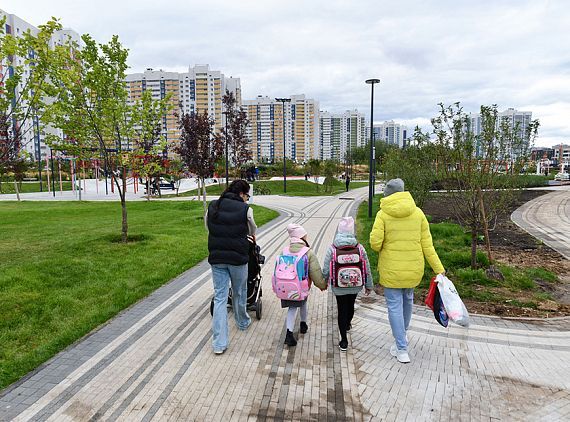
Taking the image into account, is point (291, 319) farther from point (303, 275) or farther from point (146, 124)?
point (146, 124)

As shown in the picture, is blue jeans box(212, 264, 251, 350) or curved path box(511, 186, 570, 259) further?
curved path box(511, 186, 570, 259)

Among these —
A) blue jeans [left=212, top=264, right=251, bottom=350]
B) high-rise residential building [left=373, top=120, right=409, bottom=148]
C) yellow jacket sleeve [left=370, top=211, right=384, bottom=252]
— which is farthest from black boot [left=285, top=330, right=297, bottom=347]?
high-rise residential building [left=373, top=120, right=409, bottom=148]

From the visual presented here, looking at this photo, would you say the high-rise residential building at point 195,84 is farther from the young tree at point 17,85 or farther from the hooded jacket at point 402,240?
the hooded jacket at point 402,240

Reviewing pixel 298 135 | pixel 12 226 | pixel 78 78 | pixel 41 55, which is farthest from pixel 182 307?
pixel 298 135

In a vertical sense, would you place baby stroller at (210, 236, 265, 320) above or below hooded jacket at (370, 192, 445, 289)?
below

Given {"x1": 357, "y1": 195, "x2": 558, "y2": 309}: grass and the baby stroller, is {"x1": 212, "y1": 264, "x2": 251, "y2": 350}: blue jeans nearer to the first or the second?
the baby stroller

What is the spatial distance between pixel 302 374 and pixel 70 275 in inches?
202

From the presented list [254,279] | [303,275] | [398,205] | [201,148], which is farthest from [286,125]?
[398,205]

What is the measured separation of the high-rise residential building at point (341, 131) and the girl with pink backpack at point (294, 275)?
11177 cm

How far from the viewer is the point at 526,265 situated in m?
8.20

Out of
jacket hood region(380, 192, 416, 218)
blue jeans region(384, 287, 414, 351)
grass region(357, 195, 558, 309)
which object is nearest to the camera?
jacket hood region(380, 192, 416, 218)

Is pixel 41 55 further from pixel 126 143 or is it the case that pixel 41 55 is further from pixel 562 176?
pixel 562 176

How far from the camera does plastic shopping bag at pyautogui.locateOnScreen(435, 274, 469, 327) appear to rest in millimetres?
4016

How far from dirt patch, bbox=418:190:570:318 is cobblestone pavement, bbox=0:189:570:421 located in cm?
45
